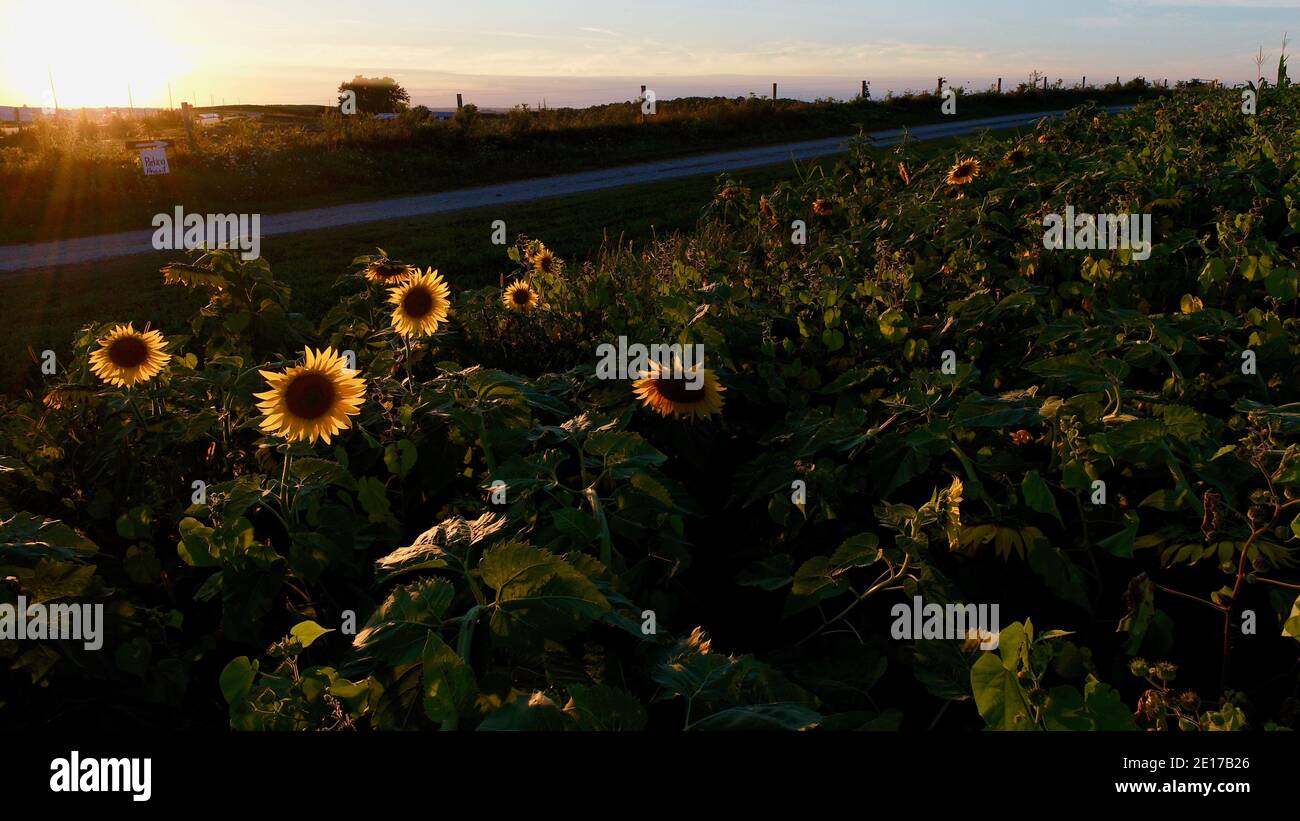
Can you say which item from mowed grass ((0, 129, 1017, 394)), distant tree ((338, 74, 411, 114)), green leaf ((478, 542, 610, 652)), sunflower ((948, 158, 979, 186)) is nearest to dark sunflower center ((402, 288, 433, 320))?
green leaf ((478, 542, 610, 652))

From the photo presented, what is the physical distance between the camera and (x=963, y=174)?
5.73 metres

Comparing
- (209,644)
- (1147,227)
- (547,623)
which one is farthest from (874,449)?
→ (1147,227)

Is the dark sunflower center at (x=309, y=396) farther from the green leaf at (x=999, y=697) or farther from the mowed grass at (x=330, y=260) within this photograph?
the mowed grass at (x=330, y=260)

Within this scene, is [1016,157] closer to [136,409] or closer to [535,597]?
[136,409]

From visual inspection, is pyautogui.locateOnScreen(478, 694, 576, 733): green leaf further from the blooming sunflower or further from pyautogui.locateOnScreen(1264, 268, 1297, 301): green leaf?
pyautogui.locateOnScreen(1264, 268, 1297, 301): green leaf

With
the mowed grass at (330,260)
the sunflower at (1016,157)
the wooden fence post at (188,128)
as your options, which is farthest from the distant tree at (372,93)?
the sunflower at (1016,157)

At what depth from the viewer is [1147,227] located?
4.03 metres

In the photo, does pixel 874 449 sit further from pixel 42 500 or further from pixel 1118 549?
pixel 42 500

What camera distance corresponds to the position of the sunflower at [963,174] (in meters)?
5.71

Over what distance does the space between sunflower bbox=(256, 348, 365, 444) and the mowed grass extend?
14.7 ft

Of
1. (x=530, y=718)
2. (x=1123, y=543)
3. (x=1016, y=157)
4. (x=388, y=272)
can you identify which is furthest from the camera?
(x=1016, y=157)

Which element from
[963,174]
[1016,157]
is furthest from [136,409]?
[1016,157]

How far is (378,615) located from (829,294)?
258 cm

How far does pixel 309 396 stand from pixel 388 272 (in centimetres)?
155
